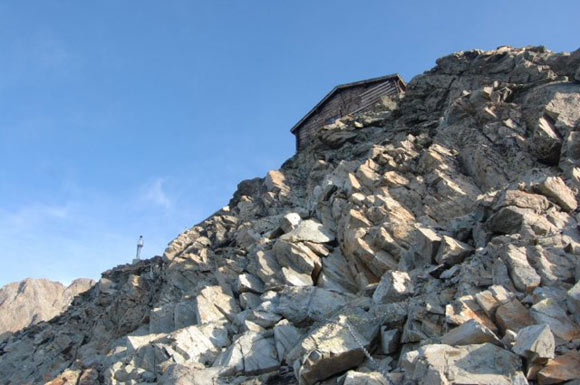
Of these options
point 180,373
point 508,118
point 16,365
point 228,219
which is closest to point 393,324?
point 180,373

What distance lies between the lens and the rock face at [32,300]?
225 feet

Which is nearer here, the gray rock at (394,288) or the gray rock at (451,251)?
the gray rock at (394,288)

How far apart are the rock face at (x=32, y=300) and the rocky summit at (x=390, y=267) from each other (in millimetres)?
37952

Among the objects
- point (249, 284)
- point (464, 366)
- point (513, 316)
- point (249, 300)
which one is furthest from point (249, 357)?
point (513, 316)

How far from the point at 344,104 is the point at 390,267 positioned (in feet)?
81.4

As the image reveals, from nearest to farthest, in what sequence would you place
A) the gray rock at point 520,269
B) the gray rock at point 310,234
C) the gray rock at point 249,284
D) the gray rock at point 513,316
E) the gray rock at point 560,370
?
1. the gray rock at point 560,370
2. the gray rock at point 513,316
3. the gray rock at point 520,269
4. the gray rock at point 249,284
5. the gray rock at point 310,234

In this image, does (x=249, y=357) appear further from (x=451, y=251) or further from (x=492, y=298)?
(x=492, y=298)

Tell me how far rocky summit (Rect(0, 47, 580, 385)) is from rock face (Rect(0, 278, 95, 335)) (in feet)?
125

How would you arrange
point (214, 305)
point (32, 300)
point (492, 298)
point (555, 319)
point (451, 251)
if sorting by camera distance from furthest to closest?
point (32, 300)
point (214, 305)
point (451, 251)
point (492, 298)
point (555, 319)

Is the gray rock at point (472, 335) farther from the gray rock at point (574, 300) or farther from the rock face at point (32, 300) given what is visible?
the rock face at point (32, 300)

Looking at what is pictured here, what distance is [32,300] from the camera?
73562 mm

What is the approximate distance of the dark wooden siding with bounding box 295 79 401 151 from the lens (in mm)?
39094

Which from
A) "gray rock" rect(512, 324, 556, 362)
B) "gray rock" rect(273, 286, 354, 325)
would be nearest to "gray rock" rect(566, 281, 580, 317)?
"gray rock" rect(512, 324, 556, 362)

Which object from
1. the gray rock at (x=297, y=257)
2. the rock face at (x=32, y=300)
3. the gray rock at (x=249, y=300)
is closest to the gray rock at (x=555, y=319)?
the gray rock at (x=297, y=257)
